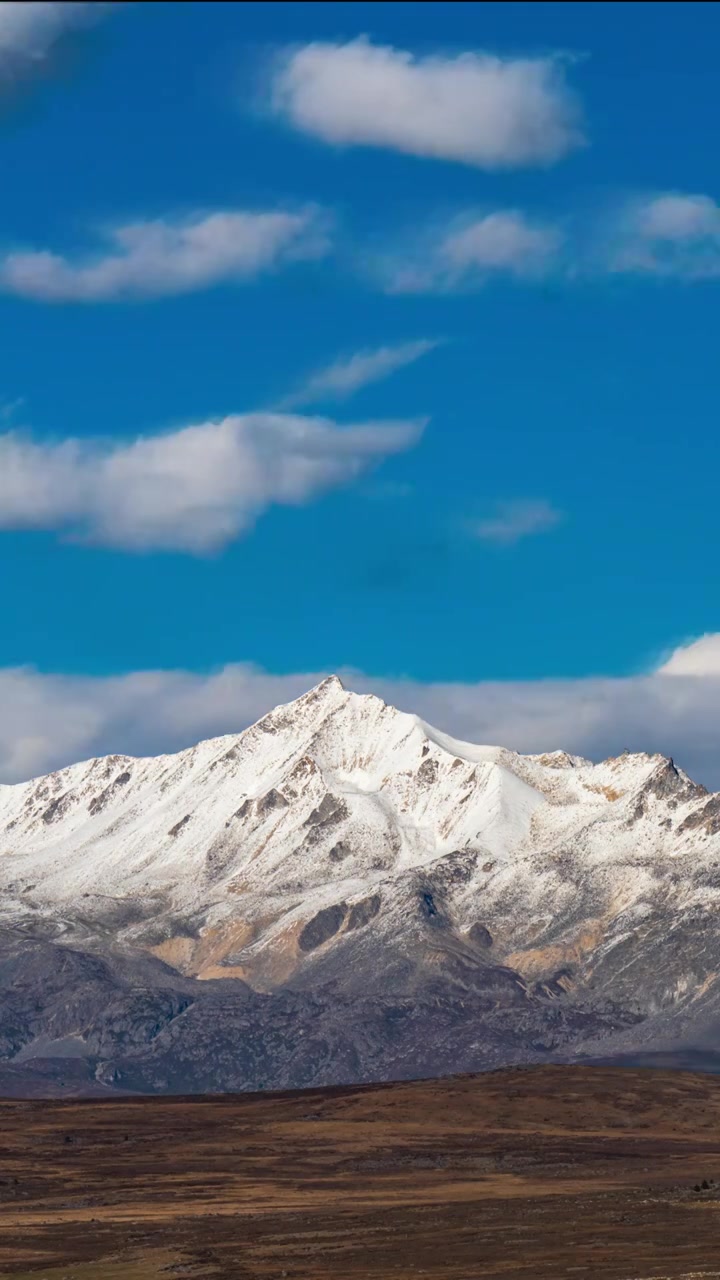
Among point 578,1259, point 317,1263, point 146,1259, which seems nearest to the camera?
point 578,1259

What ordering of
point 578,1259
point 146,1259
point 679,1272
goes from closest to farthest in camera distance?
point 679,1272 < point 578,1259 < point 146,1259

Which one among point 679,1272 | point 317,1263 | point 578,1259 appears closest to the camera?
point 679,1272

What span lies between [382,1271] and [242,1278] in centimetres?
1201

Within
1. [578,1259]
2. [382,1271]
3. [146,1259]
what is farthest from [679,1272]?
[146,1259]

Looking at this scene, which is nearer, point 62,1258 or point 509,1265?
point 509,1265

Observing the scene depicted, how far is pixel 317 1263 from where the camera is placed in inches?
7274

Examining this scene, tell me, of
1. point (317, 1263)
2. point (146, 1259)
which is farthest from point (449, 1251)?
point (146, 1259)

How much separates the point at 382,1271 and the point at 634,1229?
3340 centimetres

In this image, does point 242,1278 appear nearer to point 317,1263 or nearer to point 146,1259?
point 317,1263

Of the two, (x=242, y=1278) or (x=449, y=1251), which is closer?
(x=242, y=1278)

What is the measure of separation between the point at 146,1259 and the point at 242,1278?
24280 mm

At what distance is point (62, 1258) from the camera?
19938 cm

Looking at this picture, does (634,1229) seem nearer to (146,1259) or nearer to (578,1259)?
(578,1259)

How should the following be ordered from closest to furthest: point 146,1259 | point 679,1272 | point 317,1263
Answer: point 679,1272 → point 317,1263 → point 146,1259
